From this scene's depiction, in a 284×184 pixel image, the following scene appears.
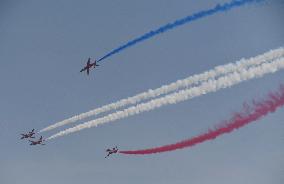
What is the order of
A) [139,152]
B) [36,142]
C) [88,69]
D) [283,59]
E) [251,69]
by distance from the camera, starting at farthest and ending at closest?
[36,142] < [88,69] < [139,152] < [251,69] < [283,59]

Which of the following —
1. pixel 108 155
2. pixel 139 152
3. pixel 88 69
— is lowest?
pixel 139 152

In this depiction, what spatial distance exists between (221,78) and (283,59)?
7903 millimetres

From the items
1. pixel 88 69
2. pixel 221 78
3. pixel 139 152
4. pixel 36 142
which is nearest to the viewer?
pixel 221 78

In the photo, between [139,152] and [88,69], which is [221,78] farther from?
[88,69]

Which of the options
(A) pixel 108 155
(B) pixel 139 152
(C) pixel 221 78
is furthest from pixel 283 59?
(A) pixel 108 155

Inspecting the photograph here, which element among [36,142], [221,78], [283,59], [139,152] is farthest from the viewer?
[36,142]

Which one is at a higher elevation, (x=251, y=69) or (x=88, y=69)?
(x=88, y=69)

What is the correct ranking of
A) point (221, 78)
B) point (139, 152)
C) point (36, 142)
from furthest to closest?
point (36, 142) → point (139, 152) → point (221, 78)

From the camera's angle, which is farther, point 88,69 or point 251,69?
point 88,69

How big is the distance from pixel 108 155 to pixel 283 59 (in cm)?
4843

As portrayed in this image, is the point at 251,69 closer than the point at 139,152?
Yes

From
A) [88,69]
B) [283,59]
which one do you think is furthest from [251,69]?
[88,69]

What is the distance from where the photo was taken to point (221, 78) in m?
45.1

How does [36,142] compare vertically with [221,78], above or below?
above
